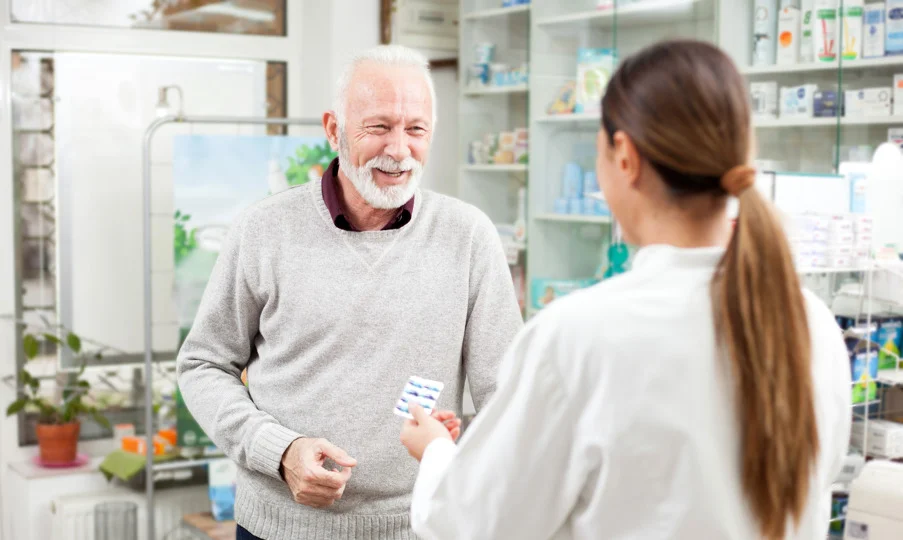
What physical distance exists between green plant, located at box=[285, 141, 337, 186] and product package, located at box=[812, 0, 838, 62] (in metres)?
1.70

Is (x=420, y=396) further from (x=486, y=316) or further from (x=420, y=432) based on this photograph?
(x=486, y=316)

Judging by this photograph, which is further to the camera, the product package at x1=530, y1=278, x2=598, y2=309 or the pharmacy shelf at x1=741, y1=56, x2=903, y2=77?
the product package at x1=530, y1=278, x2=598, y2=309

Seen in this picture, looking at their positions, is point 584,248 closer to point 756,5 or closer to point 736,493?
point 756,5

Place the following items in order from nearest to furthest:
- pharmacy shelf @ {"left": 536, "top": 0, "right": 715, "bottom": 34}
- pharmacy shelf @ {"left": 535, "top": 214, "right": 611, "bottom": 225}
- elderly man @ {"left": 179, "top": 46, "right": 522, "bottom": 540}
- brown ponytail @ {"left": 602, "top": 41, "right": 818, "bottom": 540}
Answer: brown ponytail @ {"left": 602, "top": 41, "right": 818, "bottom": 540} → elderly man @ {"left": 179, "top": 46, "right": 522, "bottom": 540} → pharmacy shelf @ {"left": 536, "top": 0, "right": 715, "bottom": 34} → pharmacy shelf @ {"left": 535, "top": 214, "right": 611, "bottom": 225}

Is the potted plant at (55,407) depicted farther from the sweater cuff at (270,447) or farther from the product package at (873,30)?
the product package at (873,30)

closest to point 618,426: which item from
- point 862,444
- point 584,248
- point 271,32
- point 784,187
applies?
point 784,187

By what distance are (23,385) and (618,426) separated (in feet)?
10.4

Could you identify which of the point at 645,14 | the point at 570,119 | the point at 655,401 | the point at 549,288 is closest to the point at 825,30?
the point at 645,14

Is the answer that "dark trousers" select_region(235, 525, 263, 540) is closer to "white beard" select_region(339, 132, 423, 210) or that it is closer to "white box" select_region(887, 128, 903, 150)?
"white beard" select_region(339, 132, 423, 210)

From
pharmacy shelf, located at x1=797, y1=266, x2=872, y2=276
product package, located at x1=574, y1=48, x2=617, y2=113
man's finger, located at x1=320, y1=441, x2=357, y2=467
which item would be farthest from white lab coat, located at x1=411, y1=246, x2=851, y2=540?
product package, located at x1=574, y1=48, x2=617, y2=113

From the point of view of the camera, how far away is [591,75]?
330cm

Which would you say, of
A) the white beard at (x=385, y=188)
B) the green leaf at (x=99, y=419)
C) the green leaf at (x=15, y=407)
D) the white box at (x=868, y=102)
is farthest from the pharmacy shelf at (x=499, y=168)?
the white beard at (x=385, y=188)

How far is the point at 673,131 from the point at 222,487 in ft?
9.32

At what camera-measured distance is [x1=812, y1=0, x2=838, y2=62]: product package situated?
2.70 m
